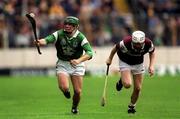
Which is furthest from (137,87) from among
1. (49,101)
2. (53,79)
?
(53,79)

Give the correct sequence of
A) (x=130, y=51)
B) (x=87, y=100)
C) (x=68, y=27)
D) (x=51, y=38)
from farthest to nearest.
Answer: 1. (x=87, y=100)
2. (x=130, y=51)
3. (x=51, y=38)
4. (x=68, y=27)

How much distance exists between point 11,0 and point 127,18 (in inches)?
225

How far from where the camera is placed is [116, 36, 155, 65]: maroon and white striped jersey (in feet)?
60.7

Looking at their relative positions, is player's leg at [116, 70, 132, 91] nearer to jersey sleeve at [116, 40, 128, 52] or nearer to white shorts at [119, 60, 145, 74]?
white shorts at [119, 60, 145, 74]

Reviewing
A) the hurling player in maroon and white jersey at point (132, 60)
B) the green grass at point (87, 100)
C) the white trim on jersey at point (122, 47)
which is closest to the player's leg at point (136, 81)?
the hurling player in maroon and white jersey at point (132, 60)

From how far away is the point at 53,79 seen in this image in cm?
3572

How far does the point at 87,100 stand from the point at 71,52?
19.8 feet

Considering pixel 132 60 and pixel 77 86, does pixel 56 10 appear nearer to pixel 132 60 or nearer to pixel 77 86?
pixel 132 60

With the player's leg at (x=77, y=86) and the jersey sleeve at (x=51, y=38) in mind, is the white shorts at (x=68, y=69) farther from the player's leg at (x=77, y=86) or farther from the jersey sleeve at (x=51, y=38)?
the jersey sleeve at (x=51, y=38)

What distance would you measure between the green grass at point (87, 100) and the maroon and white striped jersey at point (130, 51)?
139 cm

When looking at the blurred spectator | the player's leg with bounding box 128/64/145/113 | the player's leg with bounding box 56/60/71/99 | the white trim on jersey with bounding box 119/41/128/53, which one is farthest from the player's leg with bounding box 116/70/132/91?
the blurred spectator

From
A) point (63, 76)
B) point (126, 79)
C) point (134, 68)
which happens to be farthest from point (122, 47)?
point (63, 76)

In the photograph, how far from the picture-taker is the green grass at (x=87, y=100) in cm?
1888

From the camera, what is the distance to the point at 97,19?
3622 centimetres
